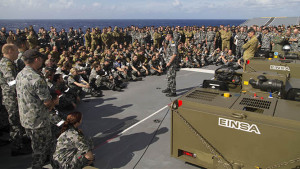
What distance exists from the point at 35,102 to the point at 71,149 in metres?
0.86

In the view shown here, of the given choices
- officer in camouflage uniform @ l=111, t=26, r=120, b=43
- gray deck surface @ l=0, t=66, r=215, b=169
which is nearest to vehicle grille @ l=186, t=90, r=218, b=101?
gray deck surface @ l=0, t=66, r=215, b=169

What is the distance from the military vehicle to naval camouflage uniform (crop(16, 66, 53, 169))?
1843mm

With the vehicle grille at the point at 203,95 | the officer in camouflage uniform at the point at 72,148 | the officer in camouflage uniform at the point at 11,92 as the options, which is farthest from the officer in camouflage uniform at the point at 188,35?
the officer in camouflage uniform at the point at 72,148

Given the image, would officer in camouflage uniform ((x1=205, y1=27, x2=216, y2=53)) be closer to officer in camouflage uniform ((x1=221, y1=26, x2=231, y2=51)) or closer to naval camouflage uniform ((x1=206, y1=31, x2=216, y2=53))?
naval camouflage uniform ((x1=206, y1=31, x2=216, y2=53))

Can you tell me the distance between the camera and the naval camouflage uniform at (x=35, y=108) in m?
3.15

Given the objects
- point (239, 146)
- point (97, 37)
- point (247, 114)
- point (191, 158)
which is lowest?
point (191, 158)

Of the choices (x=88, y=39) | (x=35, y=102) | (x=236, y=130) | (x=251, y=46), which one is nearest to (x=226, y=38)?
(x=251, y=46)

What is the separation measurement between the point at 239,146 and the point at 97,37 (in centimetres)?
1431

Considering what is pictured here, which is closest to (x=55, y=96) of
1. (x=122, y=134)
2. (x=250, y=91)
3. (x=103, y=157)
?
(x=103, y=157)

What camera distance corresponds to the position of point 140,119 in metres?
5.70

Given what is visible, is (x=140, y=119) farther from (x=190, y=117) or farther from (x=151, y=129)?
(x=190, y=117)

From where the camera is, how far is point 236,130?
2.73 m

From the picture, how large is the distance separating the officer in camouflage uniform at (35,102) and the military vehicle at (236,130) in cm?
184

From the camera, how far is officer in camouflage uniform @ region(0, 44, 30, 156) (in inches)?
157
